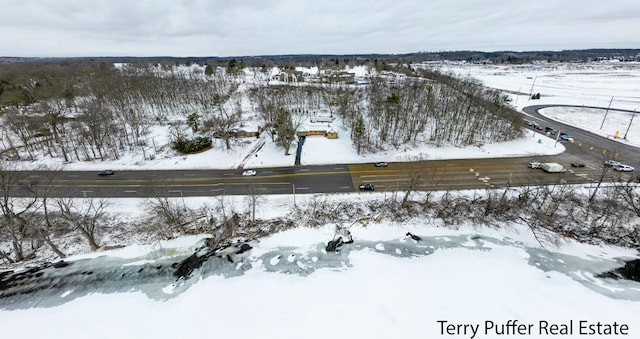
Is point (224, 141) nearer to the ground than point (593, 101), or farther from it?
nearer to the ground

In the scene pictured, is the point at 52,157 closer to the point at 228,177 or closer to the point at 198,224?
the point at 228,177

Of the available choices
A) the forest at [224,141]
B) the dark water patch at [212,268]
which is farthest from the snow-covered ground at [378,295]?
the forest at [224,141]

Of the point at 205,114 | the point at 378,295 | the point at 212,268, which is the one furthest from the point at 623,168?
the point at 205,114

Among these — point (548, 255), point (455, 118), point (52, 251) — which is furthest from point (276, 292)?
point (455, 118)

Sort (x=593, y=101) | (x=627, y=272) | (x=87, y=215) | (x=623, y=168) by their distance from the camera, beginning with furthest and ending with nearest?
(x=593, y=101), (x=623, y=168), (x=87, y=215), (x=627, y=272)

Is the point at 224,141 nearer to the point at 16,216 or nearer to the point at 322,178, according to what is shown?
the point at 322,178

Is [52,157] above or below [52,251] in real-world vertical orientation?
above

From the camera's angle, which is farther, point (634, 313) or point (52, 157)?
point (52, 157)

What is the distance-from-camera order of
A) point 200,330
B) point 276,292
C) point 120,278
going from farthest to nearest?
point 120,278
point 276,292
point 200,330
